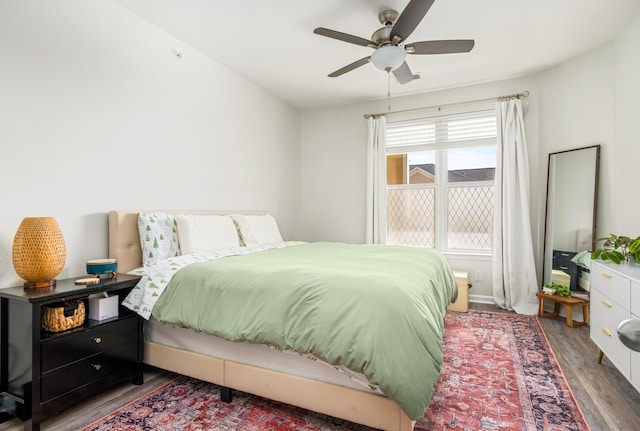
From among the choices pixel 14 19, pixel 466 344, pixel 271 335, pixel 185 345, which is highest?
pixel 14 19

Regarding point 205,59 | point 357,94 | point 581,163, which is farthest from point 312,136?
point 581,163

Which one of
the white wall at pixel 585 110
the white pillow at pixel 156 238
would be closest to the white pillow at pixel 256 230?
the white pillow at pixel 156 238

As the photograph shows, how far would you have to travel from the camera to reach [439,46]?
239 centimetres

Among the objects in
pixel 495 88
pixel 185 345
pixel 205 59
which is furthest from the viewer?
pixel 495 88

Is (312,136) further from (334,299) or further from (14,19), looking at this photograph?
(334,299)

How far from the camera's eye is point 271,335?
1.65m

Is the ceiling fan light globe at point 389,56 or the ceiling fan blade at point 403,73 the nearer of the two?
the ceiling fan light globe at point 389,56

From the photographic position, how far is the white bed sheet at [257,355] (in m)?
1.59

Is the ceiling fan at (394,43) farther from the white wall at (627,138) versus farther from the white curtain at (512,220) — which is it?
the white curtain at (512,220)

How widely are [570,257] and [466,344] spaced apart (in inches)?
65.2

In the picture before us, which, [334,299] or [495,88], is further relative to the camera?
[495,88]

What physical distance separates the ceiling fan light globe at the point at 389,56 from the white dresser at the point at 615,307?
194 centimetres

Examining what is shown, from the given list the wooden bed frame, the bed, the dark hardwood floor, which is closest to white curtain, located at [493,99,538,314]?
the dark hardwood floor

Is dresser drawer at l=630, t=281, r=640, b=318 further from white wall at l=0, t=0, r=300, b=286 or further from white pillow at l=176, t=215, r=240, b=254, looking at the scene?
white wall at l=0, t=0, r=300, b=286
